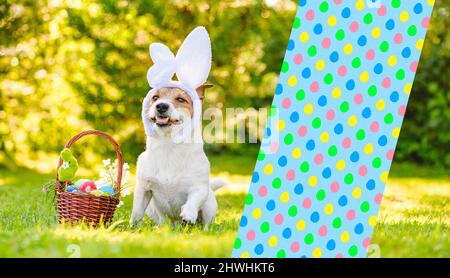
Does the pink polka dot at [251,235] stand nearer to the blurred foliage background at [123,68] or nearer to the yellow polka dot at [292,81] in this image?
A: the yellow polka dot at [292,81]

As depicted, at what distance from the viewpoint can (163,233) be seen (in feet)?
10.00

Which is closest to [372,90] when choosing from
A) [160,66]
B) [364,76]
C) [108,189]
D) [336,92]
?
[364,76]

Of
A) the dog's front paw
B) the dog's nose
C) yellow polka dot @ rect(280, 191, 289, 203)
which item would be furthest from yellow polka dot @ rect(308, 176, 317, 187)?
the dog's nose

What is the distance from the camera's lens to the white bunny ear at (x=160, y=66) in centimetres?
353

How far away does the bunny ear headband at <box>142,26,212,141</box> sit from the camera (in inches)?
139

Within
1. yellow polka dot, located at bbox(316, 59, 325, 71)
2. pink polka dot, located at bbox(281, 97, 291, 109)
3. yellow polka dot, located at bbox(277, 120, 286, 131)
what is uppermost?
yellow polka dot, located at bbox(316, 59, 325, 71)

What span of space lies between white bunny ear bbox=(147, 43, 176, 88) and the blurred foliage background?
3105 mm

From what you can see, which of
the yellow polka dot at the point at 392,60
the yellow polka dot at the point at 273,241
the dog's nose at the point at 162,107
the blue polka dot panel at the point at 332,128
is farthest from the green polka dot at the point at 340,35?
the dog's nose at the point at 162,107

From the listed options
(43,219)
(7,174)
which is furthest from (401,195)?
(7,174)

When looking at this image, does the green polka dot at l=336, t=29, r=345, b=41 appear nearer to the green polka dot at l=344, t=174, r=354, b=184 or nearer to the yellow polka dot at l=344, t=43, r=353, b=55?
the yellow polka dot at l=344, t=43, r=353, b=55

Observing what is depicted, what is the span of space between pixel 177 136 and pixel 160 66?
0.39 meters

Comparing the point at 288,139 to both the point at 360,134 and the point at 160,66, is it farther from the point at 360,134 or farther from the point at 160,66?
the point at 160,66

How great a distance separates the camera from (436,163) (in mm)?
8891

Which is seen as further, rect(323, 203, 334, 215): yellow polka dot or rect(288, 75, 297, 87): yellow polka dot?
rect(323, 203, 334, 215): yellow polka dot
